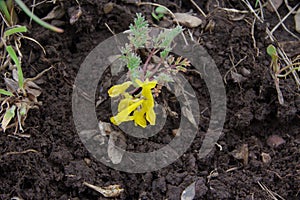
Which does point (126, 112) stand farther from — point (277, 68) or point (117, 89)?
point (277, 68)

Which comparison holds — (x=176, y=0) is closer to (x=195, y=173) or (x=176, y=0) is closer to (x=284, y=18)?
(x=284, y=18)

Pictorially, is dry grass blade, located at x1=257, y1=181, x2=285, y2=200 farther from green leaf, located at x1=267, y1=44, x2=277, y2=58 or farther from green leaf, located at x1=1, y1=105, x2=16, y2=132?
green leaf, located at x1=1, y1=105, x2=16, y2=132

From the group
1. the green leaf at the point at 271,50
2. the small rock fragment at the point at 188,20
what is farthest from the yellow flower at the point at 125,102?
the green leaf at the point at 271,50

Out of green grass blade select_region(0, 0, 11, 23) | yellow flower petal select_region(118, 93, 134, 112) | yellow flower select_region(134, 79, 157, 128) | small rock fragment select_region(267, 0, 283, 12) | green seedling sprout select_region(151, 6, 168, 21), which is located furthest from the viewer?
small rock fragment select_region(267, 0, 283, 12)

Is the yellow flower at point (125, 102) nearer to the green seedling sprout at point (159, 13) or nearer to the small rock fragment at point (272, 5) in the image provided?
the green seedling sprout at point (159, 13)

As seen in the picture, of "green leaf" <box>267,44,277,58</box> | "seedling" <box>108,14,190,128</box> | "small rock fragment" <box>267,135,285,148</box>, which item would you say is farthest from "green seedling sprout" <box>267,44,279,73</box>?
"seedling" <box>108,14,190,128</box>
